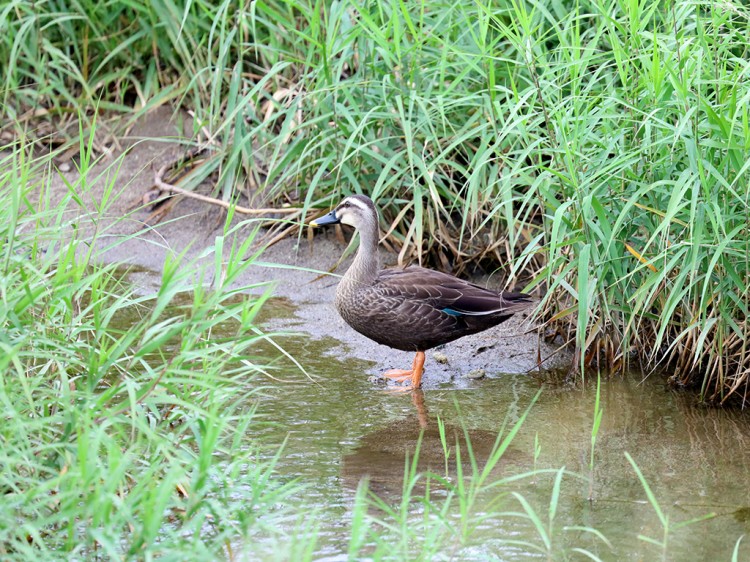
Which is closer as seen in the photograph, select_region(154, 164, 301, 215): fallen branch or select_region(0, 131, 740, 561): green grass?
select_region(0, 131, 740, 561): green grass

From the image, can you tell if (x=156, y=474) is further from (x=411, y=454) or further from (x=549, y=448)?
(x=549, y=448)

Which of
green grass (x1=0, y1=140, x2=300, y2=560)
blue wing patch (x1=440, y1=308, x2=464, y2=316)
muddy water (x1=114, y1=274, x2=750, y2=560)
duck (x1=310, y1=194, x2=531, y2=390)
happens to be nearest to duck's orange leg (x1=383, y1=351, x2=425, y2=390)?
duck (x1=310, y1=194, x2=531, y2=390)

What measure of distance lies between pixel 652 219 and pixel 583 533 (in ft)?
5.87

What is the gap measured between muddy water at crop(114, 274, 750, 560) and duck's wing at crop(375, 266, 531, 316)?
0.38 meters

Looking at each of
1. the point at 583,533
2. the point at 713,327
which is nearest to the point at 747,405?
the point at 713,327

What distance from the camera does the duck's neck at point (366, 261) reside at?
5.77 m

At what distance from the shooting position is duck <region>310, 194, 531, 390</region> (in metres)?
5.58

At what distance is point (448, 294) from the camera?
5633 millimetres

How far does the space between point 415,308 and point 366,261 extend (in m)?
0.44

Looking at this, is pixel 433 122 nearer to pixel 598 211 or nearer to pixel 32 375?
pixel 598 211

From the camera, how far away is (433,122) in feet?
20.4

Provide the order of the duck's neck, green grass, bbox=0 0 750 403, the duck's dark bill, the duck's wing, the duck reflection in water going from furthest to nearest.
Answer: the duck's dark bill < the duck's neck < the duck's wing < green grass, bbox=0 0 750 403 < the duck reflection in water

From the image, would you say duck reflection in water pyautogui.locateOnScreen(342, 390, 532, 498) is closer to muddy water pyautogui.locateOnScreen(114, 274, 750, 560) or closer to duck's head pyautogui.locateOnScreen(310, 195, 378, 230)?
muddy water pyautogui.locateOnScreen(114, 274, 750, 560)

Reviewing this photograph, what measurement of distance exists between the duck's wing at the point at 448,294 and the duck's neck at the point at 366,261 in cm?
6
